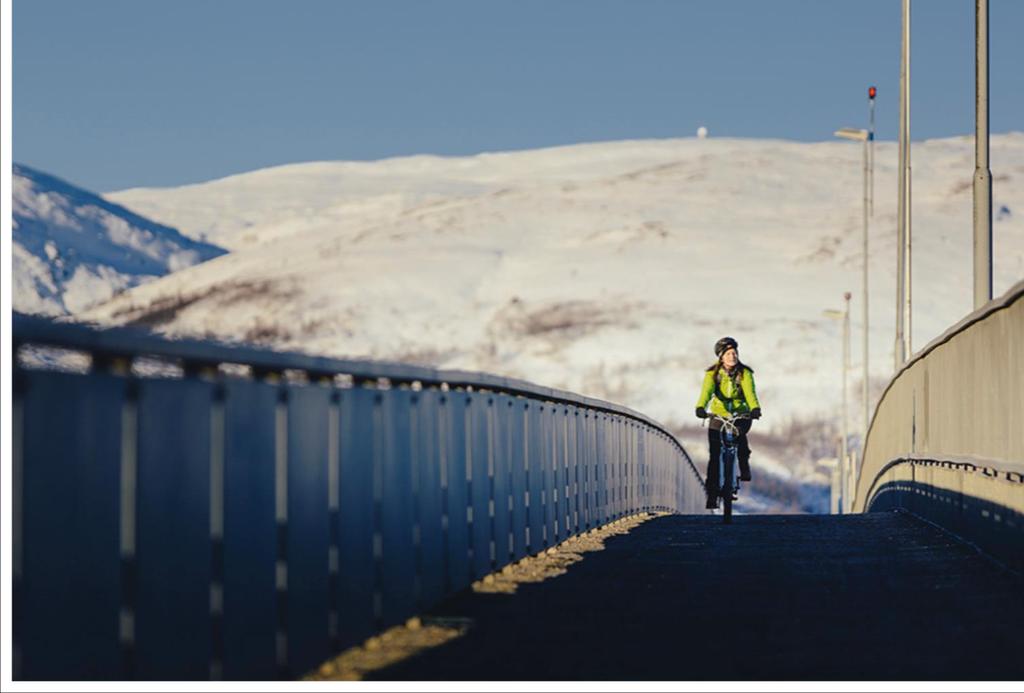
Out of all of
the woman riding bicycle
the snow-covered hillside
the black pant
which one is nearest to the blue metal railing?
the woman riding bicycle

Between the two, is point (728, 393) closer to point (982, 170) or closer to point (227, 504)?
point (982, 170)

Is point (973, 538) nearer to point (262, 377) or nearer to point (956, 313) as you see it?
point (262, 377)

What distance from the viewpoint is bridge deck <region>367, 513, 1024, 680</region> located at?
1014cm

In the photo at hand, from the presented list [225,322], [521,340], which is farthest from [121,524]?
[225,322]

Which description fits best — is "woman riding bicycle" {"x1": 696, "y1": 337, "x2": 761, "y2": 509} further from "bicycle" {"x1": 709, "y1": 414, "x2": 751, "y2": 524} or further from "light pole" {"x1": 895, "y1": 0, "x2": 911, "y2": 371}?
"light pole" {"x1": 895, "y1": 0, "x2": 911, "y2": 371}

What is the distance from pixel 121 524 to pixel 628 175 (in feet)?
552

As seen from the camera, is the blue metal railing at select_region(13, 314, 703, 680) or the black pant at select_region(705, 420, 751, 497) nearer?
the blue metal railing at select_region(13, 314, 703, 680)

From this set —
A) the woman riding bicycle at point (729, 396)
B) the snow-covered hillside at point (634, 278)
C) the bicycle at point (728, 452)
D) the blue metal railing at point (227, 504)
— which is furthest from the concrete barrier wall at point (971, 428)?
the snow-covered hillside at point (634, 278)

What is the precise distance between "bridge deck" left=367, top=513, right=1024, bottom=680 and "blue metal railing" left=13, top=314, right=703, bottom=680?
49 centimetres

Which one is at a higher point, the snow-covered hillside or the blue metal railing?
the snow-covered hillside

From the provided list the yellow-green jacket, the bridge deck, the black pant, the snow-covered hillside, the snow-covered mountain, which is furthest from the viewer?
the snow-covered mountain

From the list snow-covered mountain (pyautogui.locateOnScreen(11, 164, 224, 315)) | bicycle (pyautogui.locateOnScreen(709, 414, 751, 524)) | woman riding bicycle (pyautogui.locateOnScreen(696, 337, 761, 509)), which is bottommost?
bicycle (pyautogui.locateOnScreen(709, 414, 751, 524))

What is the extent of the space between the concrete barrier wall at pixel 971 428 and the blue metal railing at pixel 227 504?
348 cm

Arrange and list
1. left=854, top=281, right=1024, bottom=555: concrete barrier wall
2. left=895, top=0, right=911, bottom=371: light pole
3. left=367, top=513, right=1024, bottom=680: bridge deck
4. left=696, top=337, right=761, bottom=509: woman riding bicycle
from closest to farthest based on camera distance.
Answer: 1. left=367, top=513, right=1024, bottom=680: bridge deck
2. left=854, top=281, right=1024, bottom=555: concrete barrier wall
3. left=696, top=337, right=761, bottom=509: woman riding bicycle
4. left=895, top=0, right=911, bottom=371: light pole
